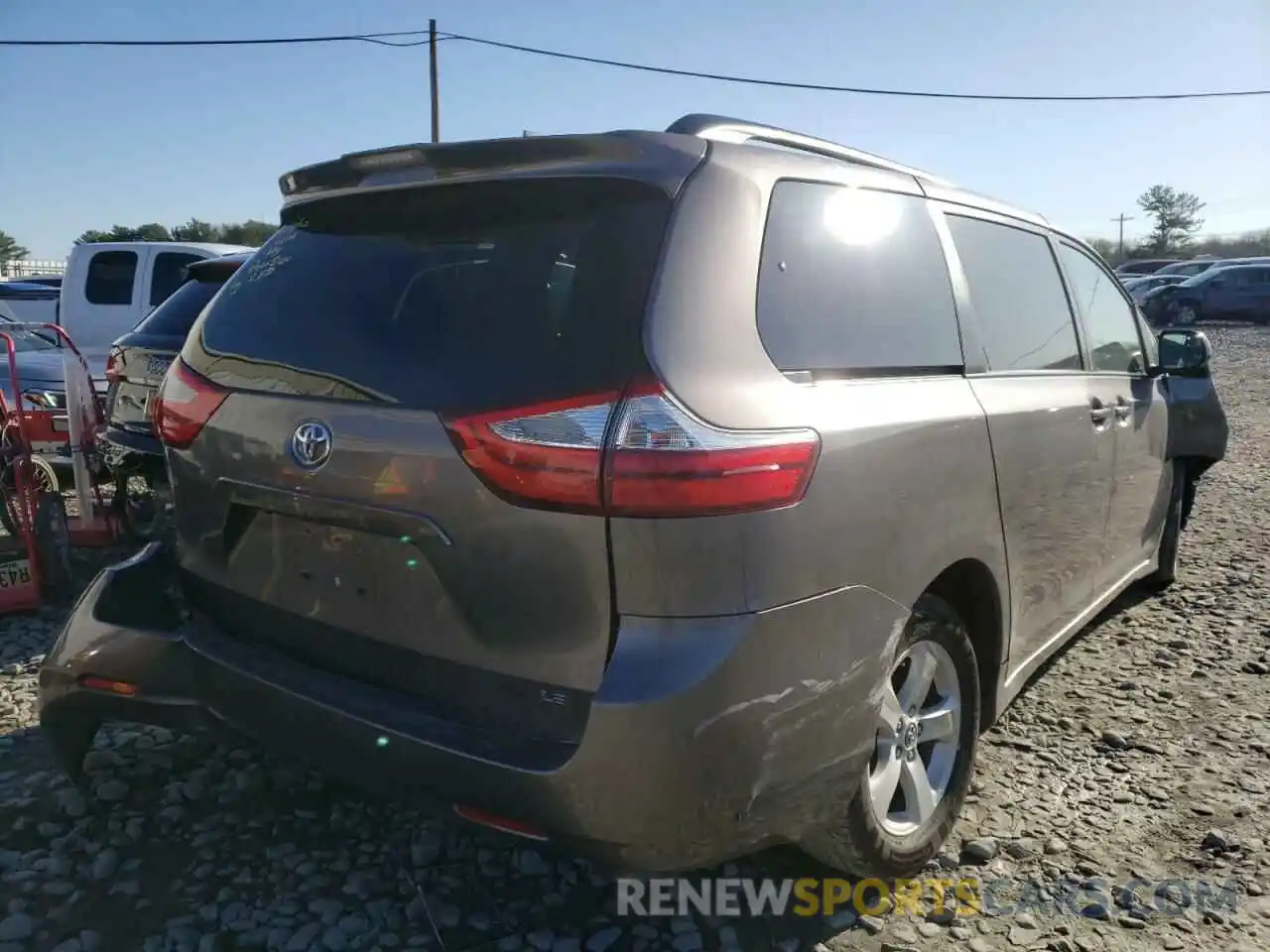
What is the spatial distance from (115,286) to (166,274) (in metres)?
0.54

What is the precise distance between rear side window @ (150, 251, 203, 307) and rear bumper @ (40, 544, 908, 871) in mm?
8819

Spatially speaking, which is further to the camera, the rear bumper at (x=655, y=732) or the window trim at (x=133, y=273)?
the window trim at (x=133, y=273)

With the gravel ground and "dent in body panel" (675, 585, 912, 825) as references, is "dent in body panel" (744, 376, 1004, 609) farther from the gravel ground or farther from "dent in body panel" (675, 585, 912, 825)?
the gravel ground

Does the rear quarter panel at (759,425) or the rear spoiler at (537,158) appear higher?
the rear spoiler at (537,158)

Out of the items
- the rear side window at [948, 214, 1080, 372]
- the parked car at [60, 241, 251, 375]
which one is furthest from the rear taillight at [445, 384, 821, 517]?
the parked car at [60, 241, 251, 375]

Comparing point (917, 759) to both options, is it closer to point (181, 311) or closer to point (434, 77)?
point (181, 311)

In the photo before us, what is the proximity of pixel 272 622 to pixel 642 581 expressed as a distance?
99 cm

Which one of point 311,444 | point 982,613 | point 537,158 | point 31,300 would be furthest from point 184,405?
point 31,300

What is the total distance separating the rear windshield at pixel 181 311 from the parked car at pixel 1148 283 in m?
28.4

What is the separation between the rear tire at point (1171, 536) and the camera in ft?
15.8

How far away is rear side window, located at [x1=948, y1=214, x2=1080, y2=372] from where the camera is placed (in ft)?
9.62

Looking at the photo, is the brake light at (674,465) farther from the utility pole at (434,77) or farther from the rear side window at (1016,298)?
the utility pole at (434,77)

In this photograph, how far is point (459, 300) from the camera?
206 cm

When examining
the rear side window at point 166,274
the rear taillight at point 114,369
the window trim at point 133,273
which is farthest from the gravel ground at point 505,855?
the window trim at point 133,273
